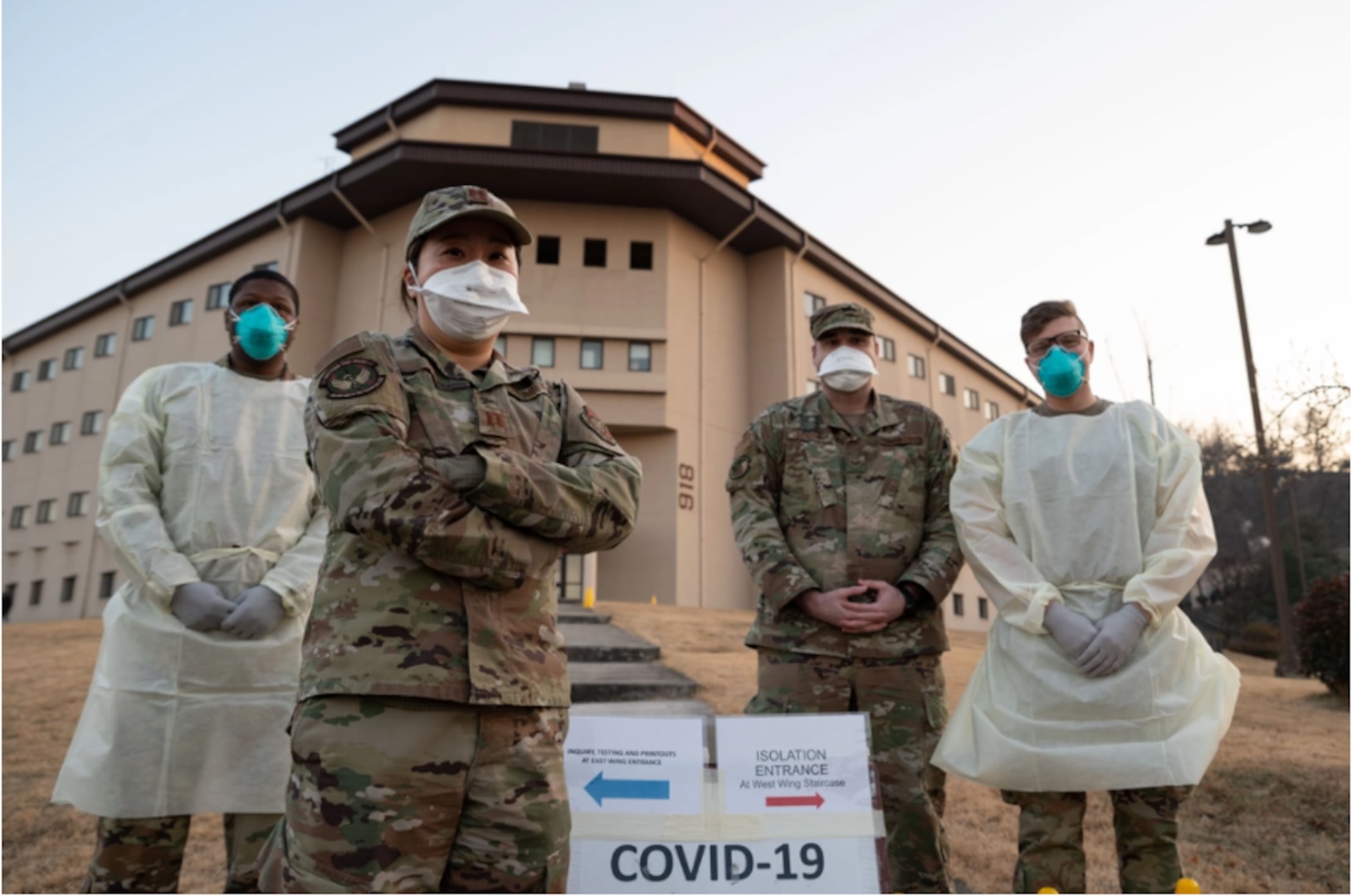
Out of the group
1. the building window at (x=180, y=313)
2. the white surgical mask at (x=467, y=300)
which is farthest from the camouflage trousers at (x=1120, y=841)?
the building window at (x=180, y=313)

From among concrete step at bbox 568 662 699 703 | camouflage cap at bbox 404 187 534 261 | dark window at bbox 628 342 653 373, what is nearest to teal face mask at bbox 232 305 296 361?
camouflage cap at bbox 404 187 534 261

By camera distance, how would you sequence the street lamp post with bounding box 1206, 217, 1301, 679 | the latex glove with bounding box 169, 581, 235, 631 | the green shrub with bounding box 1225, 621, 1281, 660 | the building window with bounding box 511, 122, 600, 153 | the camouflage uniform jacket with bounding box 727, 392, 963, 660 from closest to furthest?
the latex glove with bounding box 169, 581, 235, 631 → the camouflage uniform jacket with bounding box 727, 392, 963, 660 → the street lamp post with bounding box 1206, 217, 1301, 679 → the building window with bounding box 511, 122, 600, 153 → the green shrub with bounding box 1225, 621, 1281, 660

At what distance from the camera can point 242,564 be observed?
331 centimetres

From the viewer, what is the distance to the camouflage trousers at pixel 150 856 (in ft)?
9.84

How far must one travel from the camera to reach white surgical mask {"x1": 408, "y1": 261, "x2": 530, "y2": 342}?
2.34m

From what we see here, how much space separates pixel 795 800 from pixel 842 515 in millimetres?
1219

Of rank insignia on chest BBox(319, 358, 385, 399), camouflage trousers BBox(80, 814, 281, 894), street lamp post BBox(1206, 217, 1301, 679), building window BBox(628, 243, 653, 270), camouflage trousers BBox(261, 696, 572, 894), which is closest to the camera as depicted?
camouflage trousers BBox(261, 696, 572, 894)

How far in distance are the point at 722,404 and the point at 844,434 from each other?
19.6 meters

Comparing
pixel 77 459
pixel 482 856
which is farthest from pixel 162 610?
pixel 77 459

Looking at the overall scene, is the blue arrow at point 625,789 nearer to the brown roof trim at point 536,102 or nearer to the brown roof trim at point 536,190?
the brown roof trim at point 536,190

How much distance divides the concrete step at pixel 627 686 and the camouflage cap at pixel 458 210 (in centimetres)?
581

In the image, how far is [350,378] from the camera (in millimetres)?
2154

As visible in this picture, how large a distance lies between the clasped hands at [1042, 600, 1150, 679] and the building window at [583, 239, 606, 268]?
2029 centimetres

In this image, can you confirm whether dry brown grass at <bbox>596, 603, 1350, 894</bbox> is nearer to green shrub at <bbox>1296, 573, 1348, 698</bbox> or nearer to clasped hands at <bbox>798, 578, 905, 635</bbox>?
green shrub at <bbox>1296, 573, 1348, 698</bbox>
